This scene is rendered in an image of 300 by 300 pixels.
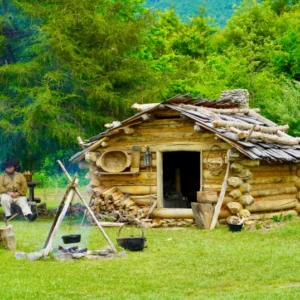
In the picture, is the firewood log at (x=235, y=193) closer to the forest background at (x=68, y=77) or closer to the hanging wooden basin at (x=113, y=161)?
the hanging wooden basin at (x=113, y=161)

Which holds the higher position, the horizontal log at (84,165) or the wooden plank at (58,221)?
the horizontal log at (84,165)

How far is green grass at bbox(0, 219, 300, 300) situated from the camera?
446 inches

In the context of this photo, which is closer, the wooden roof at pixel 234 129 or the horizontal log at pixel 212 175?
the wooden roof at pixel 234 129

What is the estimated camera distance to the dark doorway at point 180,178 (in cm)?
2421

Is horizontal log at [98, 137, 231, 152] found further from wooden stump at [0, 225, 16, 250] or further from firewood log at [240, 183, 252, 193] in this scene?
wooden stump at [0, 225, 16, 250]

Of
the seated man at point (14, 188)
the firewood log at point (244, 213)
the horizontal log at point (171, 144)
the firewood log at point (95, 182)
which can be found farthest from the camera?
the seated man at point (14, 188)

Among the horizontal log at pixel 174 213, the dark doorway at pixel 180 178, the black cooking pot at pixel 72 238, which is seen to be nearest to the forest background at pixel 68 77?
the dark doorway at pixel 180 178

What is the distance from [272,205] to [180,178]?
5.38 m

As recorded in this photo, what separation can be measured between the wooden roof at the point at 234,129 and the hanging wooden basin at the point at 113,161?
386mm

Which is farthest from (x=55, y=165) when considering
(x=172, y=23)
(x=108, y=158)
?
(x=172, y=23)

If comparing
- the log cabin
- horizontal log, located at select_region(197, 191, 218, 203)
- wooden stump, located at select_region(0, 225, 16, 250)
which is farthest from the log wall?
wooden stump, located at select_region(0, 225, 16, 250)

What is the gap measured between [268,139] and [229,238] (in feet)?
12.1

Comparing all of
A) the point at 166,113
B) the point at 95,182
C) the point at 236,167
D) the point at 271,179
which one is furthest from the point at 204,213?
the point at 95,182

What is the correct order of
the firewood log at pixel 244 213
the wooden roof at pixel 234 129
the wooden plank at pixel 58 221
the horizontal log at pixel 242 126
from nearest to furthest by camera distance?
the wooden plank at pixel 58 221 < the wooden roof at pixel 234 129 < the firewood log at pixel 244 213 < the horizontal log at pixel 242 126
